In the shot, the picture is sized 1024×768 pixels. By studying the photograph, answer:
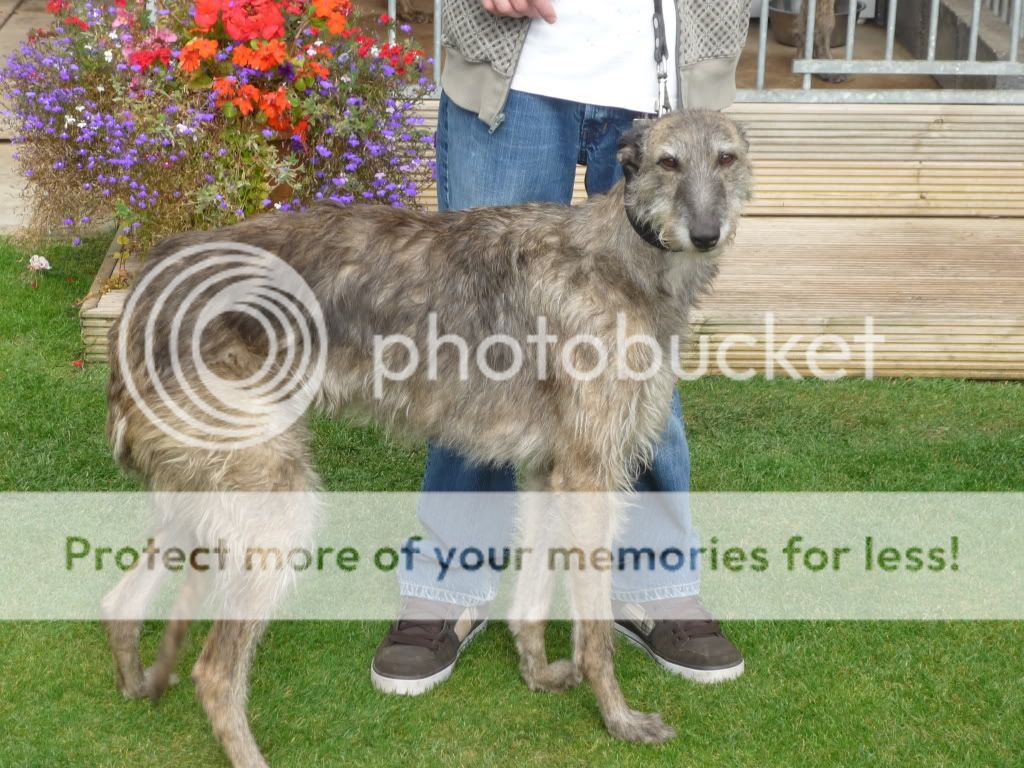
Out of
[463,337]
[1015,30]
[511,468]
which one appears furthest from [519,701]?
[1015,30]

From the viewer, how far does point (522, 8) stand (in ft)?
11.2

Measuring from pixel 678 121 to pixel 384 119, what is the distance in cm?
288

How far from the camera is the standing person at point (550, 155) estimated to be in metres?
3.50

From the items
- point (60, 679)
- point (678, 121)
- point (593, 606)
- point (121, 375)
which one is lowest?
point (60, 679)

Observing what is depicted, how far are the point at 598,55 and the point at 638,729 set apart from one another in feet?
6.07

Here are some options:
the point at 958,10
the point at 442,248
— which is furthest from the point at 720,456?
the point at 958,10

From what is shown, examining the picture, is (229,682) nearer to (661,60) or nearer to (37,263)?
(661,60)

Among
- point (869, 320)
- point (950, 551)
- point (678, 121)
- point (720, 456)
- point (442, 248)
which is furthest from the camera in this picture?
point (869, 320)

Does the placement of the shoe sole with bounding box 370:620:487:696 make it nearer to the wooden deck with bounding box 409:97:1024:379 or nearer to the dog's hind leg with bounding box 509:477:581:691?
the dog's hind leg with bounding box 509:477:581:691

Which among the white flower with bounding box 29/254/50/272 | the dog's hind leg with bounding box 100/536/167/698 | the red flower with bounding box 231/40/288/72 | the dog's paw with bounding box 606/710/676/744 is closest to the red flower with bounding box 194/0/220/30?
the red flower with bounding box 231/40/288/72

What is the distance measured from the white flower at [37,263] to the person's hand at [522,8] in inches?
138

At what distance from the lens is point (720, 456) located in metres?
5.00

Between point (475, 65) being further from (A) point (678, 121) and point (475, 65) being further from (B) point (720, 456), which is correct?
(B) point (720, 456)

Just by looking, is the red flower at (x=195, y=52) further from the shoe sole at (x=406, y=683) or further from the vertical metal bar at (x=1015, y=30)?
the vertical metal bar at (x=1015, y=30)
